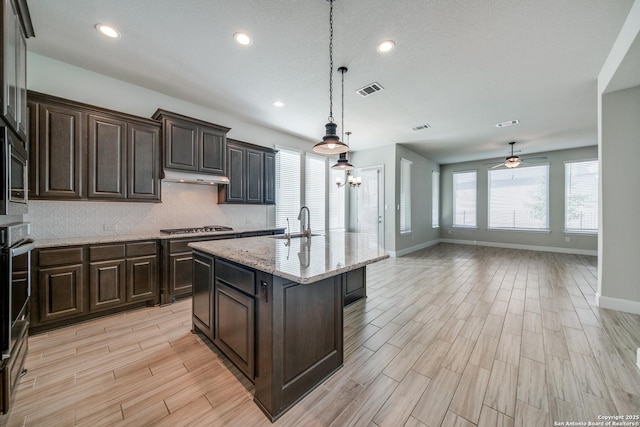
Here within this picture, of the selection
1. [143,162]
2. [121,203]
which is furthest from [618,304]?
[121,203]

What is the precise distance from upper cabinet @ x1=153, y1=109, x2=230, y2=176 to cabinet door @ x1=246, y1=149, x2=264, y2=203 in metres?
0.55

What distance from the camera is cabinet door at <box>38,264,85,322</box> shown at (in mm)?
2424

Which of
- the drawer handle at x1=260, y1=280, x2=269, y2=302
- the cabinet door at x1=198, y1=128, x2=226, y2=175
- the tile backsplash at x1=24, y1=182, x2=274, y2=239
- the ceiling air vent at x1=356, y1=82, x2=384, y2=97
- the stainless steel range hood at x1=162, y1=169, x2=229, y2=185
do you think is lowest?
the drawer handle at x1=260, y1=280, x2=269, y2=302

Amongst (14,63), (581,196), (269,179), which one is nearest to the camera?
(14,63)

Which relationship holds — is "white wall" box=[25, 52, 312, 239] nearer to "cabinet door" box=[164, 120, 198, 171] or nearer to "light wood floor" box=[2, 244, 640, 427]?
"cabinet door" box=[164, 120, 198, 171]

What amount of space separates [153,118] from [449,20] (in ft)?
12.6

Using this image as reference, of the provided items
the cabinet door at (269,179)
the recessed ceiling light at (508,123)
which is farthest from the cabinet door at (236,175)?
the recessed ceiling light at (508,123)

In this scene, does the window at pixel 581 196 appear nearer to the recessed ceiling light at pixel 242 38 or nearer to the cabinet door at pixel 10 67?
the recessed ceiling light at pixel 242 38

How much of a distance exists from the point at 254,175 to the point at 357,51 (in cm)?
274

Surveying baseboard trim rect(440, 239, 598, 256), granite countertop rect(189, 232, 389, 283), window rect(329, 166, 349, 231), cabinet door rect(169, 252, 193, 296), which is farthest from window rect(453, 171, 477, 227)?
cabinet door rect(169, 252, 193, 296)

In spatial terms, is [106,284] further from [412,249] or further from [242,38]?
[412,249]

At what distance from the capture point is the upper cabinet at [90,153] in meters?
2.52

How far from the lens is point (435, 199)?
885 cm

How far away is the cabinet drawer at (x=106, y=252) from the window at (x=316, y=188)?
12.5 ft
